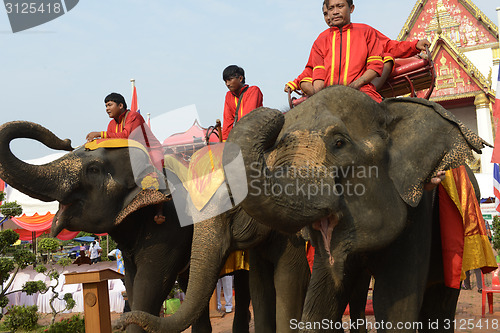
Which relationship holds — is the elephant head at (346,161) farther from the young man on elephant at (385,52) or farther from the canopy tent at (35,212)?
the canopy tent at (35,212)

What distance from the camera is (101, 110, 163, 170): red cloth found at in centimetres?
573

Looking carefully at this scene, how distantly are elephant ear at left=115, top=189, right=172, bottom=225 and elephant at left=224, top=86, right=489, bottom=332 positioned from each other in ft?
6.97

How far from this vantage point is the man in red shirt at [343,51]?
4004 millimetres

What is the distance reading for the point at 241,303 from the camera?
19.0 feet

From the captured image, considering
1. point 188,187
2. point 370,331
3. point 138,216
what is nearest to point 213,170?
point 188,187

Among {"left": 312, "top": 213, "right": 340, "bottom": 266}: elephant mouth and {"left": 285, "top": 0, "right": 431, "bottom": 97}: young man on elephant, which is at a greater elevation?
{"left": 285, "top": 0, "right": 431, "bottom": 97}: young man on elephant

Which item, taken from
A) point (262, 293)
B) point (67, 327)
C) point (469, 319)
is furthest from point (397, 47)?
point (67, 327)

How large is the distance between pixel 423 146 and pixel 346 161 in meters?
0.55

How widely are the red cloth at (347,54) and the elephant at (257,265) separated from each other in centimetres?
123

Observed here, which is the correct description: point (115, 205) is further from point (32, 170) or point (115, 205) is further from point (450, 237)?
point (450, 237)

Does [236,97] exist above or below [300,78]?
above

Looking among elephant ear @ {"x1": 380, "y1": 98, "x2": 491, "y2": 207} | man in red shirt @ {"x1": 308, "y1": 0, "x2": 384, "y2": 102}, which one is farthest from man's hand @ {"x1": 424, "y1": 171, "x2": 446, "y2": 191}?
man in red shirt @ {"x1": 308, "y1": 0, "x2": 384, "y2": 102}

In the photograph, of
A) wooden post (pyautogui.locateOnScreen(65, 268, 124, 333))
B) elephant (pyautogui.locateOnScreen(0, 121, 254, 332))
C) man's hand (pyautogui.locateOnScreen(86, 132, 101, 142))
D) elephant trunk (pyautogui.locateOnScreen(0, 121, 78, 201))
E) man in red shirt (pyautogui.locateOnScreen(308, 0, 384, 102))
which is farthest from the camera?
wooden post (pyautogui.locateOnScreen(65, 268, 124, 333))

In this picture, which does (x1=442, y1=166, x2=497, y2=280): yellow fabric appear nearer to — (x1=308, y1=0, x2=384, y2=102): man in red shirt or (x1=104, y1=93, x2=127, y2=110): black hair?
(x1=308, y1=0, x2=384, y2=102): man in red shirt
